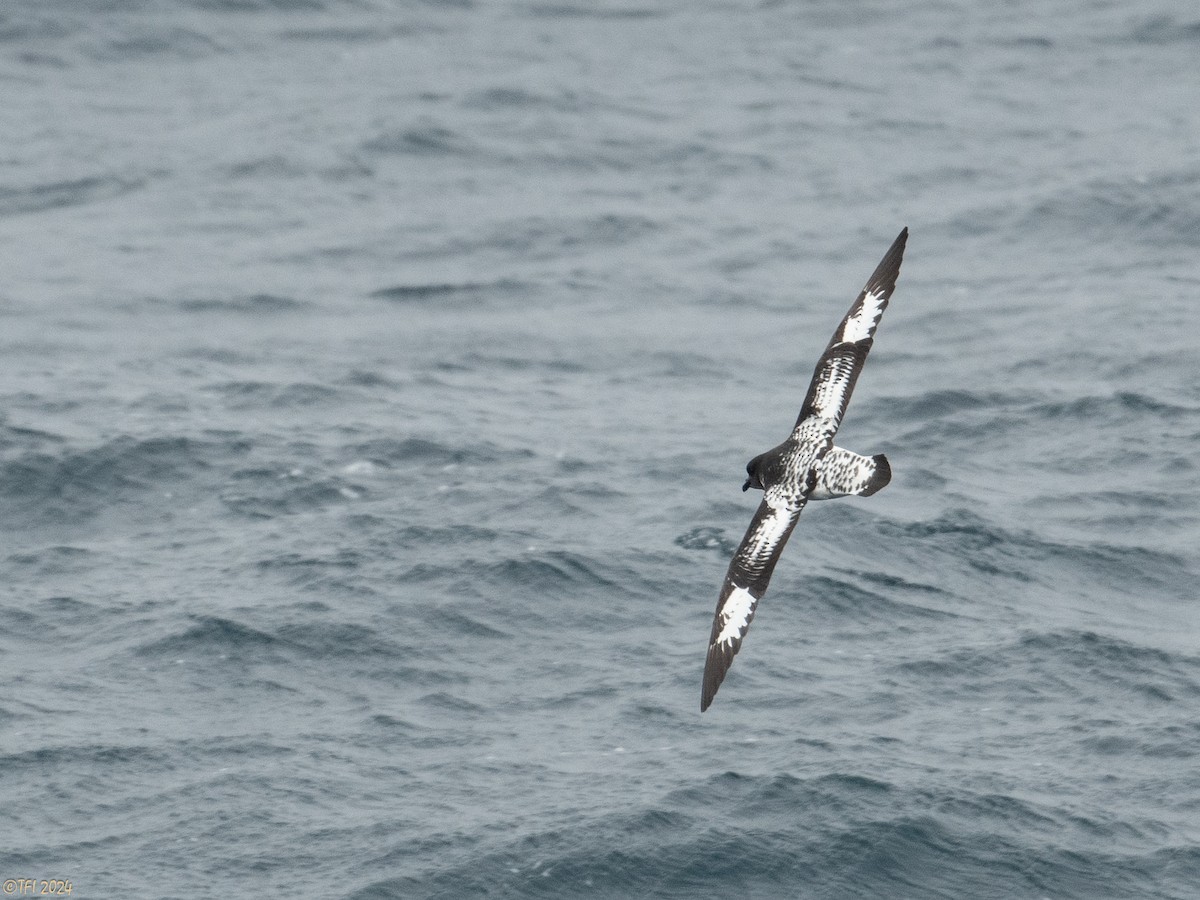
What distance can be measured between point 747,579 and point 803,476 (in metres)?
0.87

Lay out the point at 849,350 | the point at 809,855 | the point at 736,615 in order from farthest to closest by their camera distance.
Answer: the point at 809,855, the point at 849,350, the point at 736,615

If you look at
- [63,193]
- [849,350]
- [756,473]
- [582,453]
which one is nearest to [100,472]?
[582,453]

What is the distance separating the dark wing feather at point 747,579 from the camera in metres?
14.6

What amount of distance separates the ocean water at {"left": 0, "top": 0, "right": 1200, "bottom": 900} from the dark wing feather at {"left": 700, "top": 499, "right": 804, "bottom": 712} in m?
2.10

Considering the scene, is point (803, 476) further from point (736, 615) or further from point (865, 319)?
point (865, 319)

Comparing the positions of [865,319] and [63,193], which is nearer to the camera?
[865,319]

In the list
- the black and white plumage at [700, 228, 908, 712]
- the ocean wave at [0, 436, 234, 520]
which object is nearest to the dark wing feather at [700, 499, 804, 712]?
the black and white plumage at [700, 228, 908, 712]

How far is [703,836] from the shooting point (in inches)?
624

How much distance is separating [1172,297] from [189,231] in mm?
14634

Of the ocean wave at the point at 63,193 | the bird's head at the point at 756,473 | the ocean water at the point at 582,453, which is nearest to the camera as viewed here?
the bird's head at the point at 756,473

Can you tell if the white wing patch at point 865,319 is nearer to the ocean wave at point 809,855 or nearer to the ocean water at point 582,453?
the ocean water at point 582,453

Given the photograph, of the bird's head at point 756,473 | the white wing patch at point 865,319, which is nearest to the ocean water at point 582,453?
the bird's head at point 756,473

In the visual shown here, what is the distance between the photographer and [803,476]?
1489cm

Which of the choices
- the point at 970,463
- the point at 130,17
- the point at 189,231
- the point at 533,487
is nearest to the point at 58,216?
the point at 189,231
